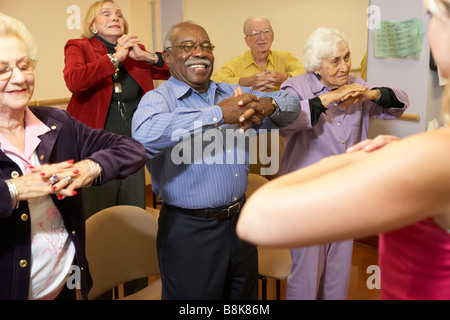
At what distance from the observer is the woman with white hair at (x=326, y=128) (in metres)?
2.53

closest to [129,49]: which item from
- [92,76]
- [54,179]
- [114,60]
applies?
[114,60]

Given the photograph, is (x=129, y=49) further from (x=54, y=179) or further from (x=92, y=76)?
(x=54, y=179)

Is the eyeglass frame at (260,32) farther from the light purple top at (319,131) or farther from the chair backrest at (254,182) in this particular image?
the chair backrest at (254,182)

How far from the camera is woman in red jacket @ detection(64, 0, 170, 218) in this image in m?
2.95

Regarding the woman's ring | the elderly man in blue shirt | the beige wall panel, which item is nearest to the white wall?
the beige wall panel

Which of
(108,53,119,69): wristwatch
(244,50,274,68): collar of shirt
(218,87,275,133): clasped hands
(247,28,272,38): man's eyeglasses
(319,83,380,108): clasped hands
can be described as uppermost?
(247,28,272,38): man's eyeglasses

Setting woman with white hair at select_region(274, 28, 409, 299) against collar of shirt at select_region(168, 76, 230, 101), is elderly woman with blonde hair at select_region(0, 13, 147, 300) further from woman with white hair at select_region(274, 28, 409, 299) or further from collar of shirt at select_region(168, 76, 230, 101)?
woman with white hair at select_region(274, 28, 409, 299)

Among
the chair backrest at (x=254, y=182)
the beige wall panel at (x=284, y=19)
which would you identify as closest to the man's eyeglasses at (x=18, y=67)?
the chair backrest at (x=254, y=182)

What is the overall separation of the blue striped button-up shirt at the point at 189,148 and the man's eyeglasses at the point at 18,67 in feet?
1.75

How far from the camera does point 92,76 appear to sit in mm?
2910

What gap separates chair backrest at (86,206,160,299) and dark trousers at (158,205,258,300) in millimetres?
199

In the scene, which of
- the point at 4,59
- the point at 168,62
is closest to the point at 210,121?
the point at 168,62

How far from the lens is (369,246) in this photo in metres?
3.97

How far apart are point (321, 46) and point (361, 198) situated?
2.05 meters
